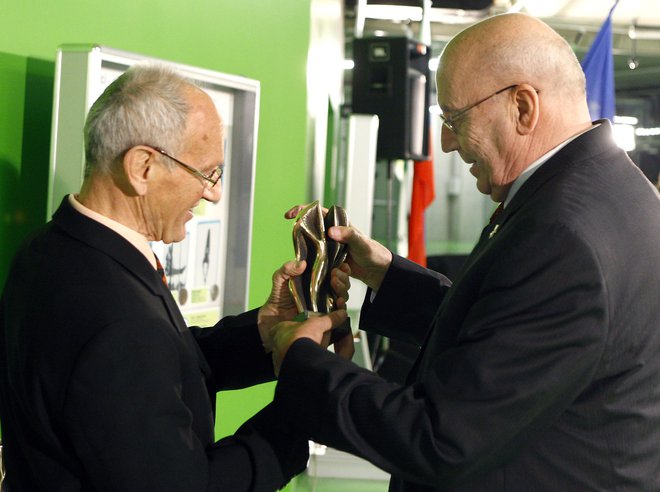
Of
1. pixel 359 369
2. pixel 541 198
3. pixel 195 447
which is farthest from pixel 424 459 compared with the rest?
pixel 541 198

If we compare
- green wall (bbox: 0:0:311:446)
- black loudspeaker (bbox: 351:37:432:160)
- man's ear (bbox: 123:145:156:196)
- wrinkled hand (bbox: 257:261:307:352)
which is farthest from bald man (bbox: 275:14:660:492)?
black loudspeaker (bbox: 351:37:432:160)

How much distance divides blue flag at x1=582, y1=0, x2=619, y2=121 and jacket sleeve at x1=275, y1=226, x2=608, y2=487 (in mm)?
5917

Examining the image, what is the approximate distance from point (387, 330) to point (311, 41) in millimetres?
1952

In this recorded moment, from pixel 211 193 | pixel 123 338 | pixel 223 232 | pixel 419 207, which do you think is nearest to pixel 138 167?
pixel 211 193

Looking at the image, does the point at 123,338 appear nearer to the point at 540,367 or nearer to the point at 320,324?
the point at 320,324

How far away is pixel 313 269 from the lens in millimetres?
1902

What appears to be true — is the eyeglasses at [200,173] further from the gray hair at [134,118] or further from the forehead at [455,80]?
the forehead at [455,80]

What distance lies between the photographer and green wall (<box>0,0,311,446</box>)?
1851 millimetres

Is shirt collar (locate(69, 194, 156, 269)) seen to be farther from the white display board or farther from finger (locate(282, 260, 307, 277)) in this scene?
the white display board

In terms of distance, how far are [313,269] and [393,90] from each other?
5037 mm

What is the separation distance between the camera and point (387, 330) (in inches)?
91.2

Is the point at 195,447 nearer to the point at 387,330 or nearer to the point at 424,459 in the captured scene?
the point at 424,459

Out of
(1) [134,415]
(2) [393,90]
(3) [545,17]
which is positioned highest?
(3) [545,17]

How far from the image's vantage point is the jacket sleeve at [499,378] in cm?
145
